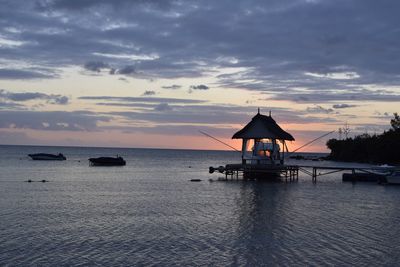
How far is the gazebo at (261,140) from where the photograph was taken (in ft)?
188

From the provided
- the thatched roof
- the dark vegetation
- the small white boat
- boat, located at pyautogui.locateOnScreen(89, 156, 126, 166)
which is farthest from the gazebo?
the dark vegetation

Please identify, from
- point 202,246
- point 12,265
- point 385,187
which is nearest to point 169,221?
point 202,246

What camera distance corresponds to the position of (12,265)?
16.6 m

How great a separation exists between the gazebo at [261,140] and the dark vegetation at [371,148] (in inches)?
2062

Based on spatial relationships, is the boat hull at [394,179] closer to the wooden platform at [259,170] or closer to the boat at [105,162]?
the wooden platform at [259,170]

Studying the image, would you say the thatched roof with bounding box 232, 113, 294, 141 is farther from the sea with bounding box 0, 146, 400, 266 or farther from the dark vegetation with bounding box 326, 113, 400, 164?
the dark vegetation with bounding box 326, 113, 400, 164

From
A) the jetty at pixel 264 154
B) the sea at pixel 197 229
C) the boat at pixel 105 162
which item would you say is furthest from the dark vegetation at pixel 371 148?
the sea at pixel 197 229

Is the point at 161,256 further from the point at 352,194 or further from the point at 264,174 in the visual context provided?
the point at 264,174

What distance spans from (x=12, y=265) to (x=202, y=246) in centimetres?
687

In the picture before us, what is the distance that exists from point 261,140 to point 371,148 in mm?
68555

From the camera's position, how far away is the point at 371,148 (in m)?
119

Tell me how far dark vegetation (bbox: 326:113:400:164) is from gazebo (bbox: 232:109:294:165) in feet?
172

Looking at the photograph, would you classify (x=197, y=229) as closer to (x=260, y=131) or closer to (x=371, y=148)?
(x=260, y=131)

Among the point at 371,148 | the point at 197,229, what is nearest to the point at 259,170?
the point at 197,229
